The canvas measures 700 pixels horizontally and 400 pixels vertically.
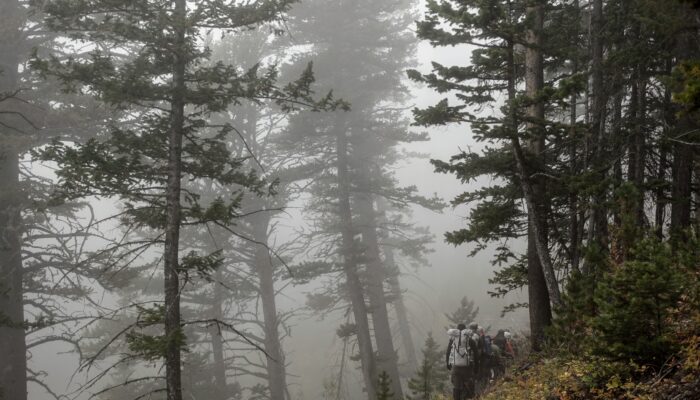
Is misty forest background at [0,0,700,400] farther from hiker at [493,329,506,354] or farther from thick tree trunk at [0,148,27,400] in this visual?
hiker at [493,329,506,354]

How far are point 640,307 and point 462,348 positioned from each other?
23.0 feet

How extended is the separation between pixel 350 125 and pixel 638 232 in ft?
47.2

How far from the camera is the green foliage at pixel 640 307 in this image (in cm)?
390

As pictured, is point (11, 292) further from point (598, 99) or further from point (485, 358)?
point (598, 99)

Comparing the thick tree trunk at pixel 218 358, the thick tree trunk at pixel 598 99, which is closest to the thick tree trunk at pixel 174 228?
the thick tree trunk at pixel 598 99

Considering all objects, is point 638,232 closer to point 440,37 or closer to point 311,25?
point 440,37

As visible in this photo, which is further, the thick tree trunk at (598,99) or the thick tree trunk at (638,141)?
the thick tree trunk at (638,141)

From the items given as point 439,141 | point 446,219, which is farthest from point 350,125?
point 439,141

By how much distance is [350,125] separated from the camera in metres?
18.6

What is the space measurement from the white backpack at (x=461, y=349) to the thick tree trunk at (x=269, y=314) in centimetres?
911

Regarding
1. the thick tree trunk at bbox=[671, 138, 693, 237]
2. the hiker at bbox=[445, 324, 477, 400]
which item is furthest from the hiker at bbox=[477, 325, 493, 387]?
the thick tree trunk at bbox=[671, 138, 693, 237]

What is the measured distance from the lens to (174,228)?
22.8ft

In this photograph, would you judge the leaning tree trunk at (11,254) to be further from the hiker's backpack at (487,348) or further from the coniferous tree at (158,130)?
the hiker's backpack at (487,348)

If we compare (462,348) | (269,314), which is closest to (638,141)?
(462,348)
